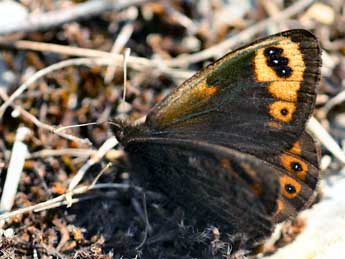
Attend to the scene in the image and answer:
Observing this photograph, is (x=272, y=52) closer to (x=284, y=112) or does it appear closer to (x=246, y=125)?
(x=284, y=112)

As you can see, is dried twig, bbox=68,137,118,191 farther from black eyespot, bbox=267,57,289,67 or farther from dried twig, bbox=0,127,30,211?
black eyespot, bbox=267,57,289,67

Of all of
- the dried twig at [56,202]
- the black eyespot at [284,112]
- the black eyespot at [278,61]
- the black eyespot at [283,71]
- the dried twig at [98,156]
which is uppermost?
the black eyespot at [278,61]

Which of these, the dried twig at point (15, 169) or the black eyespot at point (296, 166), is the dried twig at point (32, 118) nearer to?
the dried twig at point (15, 169)

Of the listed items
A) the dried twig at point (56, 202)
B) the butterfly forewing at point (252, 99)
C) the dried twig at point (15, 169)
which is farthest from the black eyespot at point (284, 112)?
the dried twig at point (15, 169)

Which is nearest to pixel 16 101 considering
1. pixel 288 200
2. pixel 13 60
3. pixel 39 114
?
pixel 39 114

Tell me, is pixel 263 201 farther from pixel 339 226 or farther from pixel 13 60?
pixel 13 60

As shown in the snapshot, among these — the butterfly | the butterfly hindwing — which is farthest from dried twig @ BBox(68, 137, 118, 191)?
the butterfly
